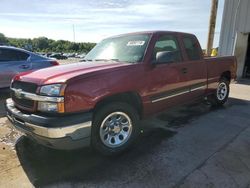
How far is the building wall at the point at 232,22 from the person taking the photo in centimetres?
1109

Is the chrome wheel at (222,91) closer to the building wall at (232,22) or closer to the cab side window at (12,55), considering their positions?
the cab side window at (12,55)

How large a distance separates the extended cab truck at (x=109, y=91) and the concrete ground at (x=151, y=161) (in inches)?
14.6

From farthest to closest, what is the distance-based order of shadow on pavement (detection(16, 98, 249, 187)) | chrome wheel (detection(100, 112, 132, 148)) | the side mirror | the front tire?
the side mirror
chrome wheel (detection(100, 112, 132, 148))
the front tire
shadow on pavement (detection(16, 98, 249, 187))

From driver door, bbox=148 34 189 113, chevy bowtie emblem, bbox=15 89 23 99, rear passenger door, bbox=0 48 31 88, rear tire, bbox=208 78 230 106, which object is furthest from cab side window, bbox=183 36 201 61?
rear passenger door, bbox=0 48 31 88

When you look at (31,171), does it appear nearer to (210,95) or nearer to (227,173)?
(227,173)

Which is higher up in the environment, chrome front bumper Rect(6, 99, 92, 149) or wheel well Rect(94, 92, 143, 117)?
wheel well Rect(94, 92, 143, 117)

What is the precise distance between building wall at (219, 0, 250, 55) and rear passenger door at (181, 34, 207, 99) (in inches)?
280

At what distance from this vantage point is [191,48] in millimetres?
5250

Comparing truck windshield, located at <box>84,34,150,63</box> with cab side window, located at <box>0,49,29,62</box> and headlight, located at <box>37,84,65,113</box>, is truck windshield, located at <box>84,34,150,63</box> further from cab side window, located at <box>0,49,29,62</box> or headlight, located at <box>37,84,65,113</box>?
cab side window, located at <box>0,49,29,62</box>

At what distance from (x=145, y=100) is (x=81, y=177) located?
5.15 feet

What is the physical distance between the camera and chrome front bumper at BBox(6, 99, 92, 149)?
9.87 ft

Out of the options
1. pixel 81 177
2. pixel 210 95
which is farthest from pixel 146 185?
pixel 210 95

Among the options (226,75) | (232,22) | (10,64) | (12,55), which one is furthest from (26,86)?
(232,22)

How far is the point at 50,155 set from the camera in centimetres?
374
